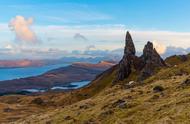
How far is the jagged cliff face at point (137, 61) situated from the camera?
520 ft

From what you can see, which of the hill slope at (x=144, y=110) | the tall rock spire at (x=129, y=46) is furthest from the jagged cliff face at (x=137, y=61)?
the hill slope at (x=144, y=110)

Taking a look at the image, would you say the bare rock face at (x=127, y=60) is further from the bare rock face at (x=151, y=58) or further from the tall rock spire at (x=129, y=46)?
the bare rock face at (x=151, y=58)

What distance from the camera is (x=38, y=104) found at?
199250 millimetres

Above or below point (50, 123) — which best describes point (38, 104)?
below

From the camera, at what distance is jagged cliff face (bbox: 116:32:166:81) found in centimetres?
15861

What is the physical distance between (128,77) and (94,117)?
367 feet

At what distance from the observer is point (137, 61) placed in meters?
174

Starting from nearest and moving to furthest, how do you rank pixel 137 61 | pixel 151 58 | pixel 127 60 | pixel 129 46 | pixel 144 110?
pixel 144 110 → pixel 151 58 → pixel 127 60 → pixel 137 61 → pixel 129 46

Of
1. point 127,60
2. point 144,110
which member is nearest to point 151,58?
point 127,60

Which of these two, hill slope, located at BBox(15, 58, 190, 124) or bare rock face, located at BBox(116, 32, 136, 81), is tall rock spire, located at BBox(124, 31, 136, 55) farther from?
hill slope, located at BBox(15, 58, 190, 124)

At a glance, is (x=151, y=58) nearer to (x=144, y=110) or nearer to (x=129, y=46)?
(x=129, y=46)

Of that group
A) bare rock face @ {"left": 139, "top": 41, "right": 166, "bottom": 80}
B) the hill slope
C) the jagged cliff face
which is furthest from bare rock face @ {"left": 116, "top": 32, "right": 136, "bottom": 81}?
the hill slope

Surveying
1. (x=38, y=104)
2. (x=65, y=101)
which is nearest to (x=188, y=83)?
(x=65, y=101)

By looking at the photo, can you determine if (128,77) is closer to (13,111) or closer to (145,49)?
(145,49)
